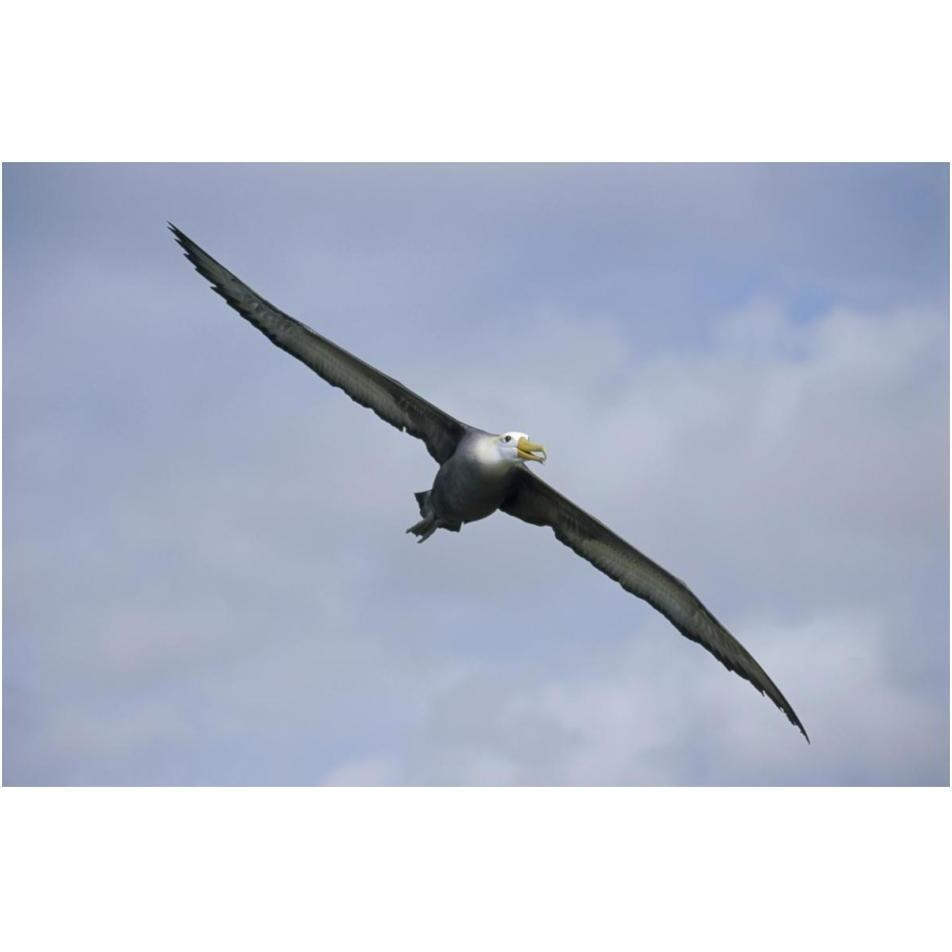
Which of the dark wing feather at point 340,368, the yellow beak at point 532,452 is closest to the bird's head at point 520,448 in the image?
the yellow beak at point 532,452

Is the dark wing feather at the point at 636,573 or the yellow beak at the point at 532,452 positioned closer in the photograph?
the yellow beak at the point at 532,452

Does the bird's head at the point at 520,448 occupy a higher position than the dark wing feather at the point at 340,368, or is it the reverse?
the dark wing feather at the point at 340,368

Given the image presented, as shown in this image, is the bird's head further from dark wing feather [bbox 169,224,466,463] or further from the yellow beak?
dark wing feather [bbox 169,224,466,463]

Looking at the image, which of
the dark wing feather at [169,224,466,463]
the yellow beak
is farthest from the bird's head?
the dark wing feather at [169,224,466,463]

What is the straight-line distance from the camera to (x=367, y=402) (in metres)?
17.9

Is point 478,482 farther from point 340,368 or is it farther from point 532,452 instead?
point 340,368

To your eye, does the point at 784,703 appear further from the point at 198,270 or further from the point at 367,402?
the point at 198,270

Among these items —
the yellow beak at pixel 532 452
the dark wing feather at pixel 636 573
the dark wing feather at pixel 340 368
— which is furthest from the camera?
the dark wing feather at pixel 636 573

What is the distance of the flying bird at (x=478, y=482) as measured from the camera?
17094 mm

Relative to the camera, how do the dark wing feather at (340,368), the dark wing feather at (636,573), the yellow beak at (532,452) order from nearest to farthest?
the yellow beak at (532,452) < the dark wing feather at (340,368) < the dark wing feather at (636,573)

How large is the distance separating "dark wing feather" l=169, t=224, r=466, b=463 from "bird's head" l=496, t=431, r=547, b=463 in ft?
1.92

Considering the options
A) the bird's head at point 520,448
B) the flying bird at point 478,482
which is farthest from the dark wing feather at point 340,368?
the bird's head at point 520,448

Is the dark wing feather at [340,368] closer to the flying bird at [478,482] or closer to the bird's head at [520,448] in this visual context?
the flying bird at [478,482]

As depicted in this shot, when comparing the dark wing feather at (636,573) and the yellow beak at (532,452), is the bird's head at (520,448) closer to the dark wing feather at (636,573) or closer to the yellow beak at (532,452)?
the yellow beak at (532,452)
